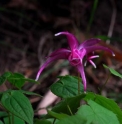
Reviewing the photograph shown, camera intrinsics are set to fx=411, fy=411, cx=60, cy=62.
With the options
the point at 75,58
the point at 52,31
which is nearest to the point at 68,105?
the point at 75,58

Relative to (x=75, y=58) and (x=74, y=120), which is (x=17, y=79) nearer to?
(x=75, y=58)

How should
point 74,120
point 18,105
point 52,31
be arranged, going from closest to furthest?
point 74,120 < point 18,105 < point 52,31

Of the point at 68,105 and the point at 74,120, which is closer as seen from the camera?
the point at 74,120

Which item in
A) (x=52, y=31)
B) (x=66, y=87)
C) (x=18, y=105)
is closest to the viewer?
(x=18, y=105)

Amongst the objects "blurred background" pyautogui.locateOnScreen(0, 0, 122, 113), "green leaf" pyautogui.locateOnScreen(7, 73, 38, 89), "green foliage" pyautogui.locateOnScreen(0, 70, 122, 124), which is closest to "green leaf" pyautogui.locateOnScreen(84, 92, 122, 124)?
"green foliage" pyautogui.locateOnScreen(0, 70, 122, 124)

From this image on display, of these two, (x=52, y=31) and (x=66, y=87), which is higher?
(x=66, y=87)

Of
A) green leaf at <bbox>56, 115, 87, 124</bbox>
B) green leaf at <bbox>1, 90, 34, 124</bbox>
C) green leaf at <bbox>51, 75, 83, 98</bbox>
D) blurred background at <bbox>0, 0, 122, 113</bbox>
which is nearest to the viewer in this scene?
green leaf at <bbox>56, 115, 87, 124</bbox>

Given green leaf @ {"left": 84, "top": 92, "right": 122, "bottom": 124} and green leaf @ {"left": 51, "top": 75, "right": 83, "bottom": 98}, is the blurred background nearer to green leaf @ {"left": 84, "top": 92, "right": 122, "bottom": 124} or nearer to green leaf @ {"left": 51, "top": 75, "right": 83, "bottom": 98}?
green leaf @ {"left": 51, "top": 75, "right": 83, "bottom": 98}
